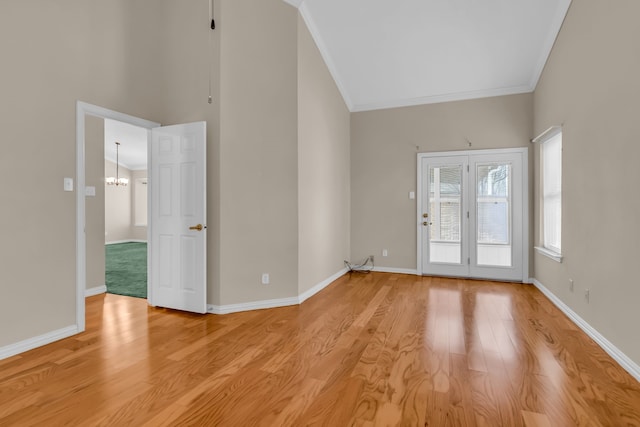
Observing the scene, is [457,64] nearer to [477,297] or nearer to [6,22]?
[477,297]

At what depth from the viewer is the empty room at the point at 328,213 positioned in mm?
2123

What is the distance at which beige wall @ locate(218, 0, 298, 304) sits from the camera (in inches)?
141

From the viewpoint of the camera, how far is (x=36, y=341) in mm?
2695

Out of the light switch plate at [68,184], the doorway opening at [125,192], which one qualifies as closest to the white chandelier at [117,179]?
the doorway opening at [125,192]

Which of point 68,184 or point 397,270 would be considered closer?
point 68,184

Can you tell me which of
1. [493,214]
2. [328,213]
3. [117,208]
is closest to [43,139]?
[328,213]

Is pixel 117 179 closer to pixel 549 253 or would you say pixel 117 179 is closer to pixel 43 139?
pixel 43 139

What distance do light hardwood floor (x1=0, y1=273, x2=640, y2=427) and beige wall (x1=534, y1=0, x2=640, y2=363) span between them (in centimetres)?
41

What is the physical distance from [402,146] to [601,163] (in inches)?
125

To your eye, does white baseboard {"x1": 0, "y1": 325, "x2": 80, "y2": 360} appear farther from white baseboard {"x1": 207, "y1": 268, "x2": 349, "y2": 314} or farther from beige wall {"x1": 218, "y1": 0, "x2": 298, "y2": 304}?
beige wall {"x1": 218, "y1": 0, "x2": 298, "y2": 304}

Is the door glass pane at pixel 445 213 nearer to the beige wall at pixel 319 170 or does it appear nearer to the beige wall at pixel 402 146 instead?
the beige wall at pixel 402 146

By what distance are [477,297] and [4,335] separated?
494cm

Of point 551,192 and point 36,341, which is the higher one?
point 551,192

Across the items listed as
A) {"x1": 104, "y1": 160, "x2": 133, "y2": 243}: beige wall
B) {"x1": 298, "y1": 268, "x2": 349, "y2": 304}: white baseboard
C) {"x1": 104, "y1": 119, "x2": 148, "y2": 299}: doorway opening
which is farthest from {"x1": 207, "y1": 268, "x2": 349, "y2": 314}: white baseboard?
{"x1": 104, "y1": 160, "x2": 133, "y2": 243}: beige wall
